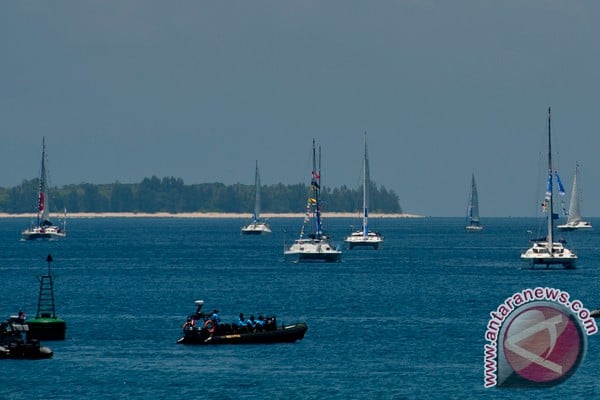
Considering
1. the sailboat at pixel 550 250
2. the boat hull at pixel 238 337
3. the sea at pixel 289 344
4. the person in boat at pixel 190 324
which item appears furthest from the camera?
the sailboat at pixel 550 250

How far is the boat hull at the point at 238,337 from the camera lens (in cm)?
10000

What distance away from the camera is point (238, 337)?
329ft

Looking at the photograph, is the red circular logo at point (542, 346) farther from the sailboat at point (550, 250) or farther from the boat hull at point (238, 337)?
the sailboat at point (550, 250)

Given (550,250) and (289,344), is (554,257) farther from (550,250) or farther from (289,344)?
(289,344)

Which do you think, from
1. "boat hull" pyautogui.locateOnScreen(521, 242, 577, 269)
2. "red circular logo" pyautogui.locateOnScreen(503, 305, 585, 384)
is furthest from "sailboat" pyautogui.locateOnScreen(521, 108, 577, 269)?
"red circular logo" pyautogui.locateOnScreen(503, 305, 585, 384)

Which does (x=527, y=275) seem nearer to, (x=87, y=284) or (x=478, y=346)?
(x=87, y=284)

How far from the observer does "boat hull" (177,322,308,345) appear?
10000 centimetres

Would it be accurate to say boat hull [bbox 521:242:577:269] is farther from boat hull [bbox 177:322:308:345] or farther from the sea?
boat hull [bbox 177:322:308:345]

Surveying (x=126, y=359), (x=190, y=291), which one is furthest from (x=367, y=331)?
(x=190, y=291)

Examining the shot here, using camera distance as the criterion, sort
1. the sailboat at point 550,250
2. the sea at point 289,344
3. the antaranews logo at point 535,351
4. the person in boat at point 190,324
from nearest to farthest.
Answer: the antaranews logo at point 535,351, the sea at point 289,344, the person in boat at point 190,324, the sailboat at point 550,250

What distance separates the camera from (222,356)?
94.9 m

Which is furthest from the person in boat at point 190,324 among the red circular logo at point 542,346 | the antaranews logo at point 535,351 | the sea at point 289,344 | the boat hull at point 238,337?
the red circular logo at point 542,346

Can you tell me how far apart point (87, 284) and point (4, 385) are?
8107 centimetres

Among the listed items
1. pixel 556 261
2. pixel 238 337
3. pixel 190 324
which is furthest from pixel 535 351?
pixel 556 261
